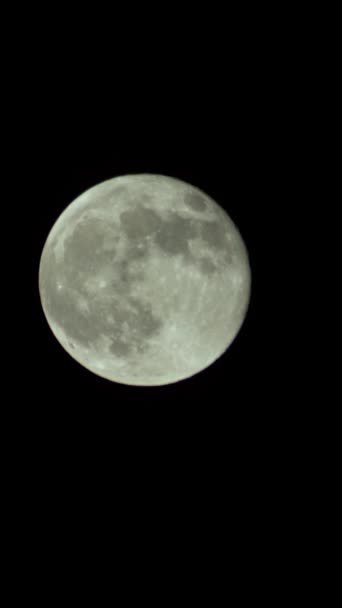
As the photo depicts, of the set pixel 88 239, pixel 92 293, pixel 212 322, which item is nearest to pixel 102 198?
pixel 88 239

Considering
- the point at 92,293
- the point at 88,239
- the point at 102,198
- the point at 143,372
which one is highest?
the point at 102,198

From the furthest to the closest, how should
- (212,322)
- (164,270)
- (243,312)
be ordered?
(243,312), (212,322), (164,270)

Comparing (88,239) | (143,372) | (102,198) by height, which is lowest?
(143,372)

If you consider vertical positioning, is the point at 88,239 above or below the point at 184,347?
above

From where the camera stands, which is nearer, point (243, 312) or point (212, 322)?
point (212, 322)

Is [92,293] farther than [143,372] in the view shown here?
No

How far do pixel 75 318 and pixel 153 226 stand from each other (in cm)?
117

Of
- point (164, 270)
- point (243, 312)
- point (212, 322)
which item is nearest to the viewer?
point (164, 270)

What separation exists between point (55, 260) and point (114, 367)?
3.95 ft

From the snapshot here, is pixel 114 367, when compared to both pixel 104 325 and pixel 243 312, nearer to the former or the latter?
pixel 104 325

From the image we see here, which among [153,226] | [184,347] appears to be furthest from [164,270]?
[184,347]

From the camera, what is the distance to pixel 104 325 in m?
5.93

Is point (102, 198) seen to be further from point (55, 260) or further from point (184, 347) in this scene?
point (184, 347)

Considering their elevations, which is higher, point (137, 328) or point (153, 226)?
point (153, 226)
